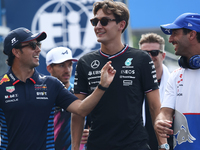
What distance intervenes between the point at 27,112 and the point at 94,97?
2.29 ft

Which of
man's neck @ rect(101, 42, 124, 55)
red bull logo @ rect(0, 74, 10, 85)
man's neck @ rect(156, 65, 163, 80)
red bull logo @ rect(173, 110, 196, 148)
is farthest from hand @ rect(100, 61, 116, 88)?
man's neck @ rect(156, 65, 163, 80)

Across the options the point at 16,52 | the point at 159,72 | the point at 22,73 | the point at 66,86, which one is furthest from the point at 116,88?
the point at 159,72

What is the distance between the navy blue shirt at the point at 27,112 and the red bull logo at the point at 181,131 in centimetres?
116

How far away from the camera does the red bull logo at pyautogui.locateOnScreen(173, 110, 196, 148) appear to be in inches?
132

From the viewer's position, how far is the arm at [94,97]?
11.6ft

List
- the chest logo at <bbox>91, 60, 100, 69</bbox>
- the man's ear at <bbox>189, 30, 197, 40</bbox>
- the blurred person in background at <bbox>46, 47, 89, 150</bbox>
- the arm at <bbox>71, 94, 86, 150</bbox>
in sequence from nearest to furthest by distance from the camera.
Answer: the man's ear at <bbox>189, 30, 197, 40</bbox>
the chest logo at <bbox>91, 60, 100, 69</bbox>
the arm at <bbox>71, 94, 86, 150</bbox>
the blurred person in background at <bbox>46, 47, 89, 150</bbox>

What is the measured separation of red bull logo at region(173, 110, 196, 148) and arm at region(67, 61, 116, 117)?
760 mm

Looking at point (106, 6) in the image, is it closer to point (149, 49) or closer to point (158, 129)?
point (158, 129)

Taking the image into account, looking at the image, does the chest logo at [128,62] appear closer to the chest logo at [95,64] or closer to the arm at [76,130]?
the chest logo at [95,64]

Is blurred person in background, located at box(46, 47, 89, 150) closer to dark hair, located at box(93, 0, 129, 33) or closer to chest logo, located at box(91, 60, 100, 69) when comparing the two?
chest logo, located at box(91, 60, 100, 69)

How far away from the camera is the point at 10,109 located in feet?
11.6

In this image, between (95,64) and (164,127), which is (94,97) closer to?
(95,64)

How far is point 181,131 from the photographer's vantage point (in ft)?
11.3

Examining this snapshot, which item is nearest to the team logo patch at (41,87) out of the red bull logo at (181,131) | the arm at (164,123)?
the arm at (164,123)
